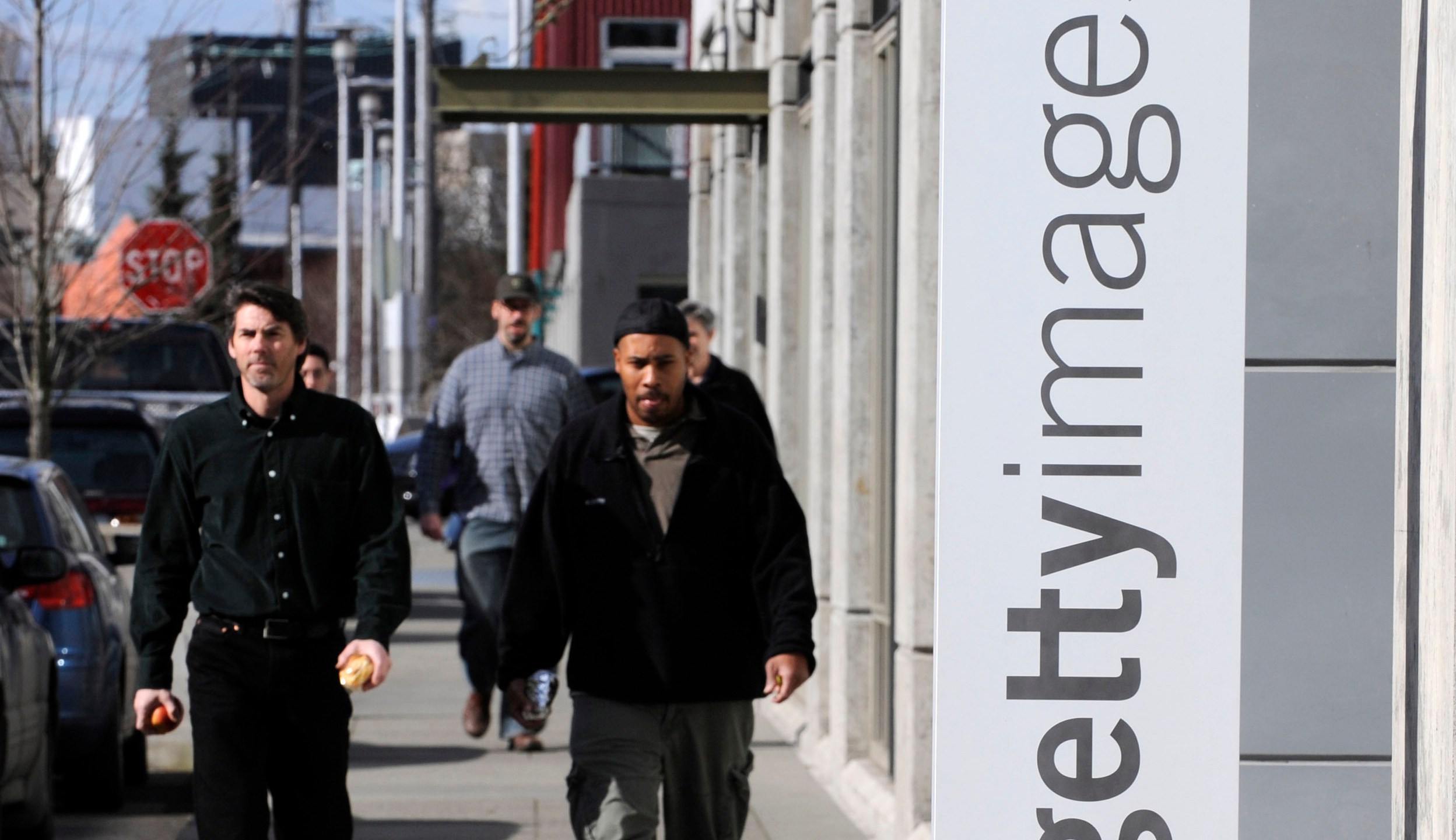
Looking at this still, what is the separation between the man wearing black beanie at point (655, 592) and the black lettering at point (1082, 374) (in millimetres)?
1951

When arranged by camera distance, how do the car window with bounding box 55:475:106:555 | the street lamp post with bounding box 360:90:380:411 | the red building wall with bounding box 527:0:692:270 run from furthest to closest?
1. the street lamp post with bounding box 360:90:380:411
2. the red building wall with bounding box 527:0:692:270
3. the car window with bounding box 55:475:106:555

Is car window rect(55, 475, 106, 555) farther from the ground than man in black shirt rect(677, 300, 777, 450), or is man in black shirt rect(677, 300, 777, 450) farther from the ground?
man in black shirt rect(677, 300, 777, 450)

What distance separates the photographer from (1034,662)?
3676 millimetres

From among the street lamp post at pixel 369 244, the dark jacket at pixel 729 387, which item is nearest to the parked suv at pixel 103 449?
the dark jacket at pixel 729 387

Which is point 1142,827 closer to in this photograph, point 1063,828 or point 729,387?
point 1063,828

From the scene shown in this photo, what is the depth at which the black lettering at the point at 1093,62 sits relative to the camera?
11.9ft

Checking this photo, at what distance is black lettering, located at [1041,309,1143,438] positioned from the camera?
3.65m

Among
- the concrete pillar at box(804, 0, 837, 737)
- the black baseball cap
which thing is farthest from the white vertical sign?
the black baseball cap

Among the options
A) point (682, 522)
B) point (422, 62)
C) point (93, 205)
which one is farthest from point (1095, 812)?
point (422, 62)

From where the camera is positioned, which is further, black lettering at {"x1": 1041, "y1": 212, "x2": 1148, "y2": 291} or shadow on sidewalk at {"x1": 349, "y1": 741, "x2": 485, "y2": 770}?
shadow on sidewalk at {"x1": 349, "y1": 741, "x2": 485, "y2": 770}

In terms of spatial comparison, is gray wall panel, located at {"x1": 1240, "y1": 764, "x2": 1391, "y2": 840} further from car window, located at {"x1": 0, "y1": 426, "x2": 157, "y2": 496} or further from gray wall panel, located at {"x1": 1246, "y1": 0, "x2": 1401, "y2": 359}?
car window, located at {"x1": 0, "y1": 426, "x2": 157, "y2": 496}

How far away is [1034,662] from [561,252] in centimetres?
3069

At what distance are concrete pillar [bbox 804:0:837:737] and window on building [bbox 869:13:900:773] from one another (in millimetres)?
463

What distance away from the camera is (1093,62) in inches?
143
